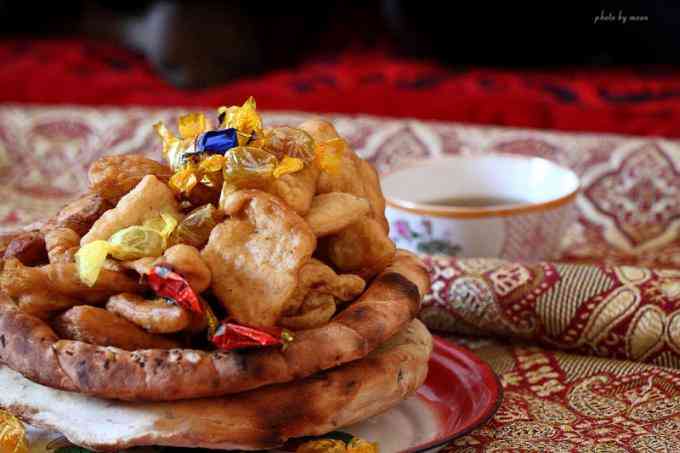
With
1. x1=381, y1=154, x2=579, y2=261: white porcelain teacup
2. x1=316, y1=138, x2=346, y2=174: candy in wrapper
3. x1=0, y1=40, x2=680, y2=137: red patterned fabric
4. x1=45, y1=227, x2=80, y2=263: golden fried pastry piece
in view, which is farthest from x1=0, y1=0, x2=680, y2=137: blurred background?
x1=45, y1=227, x2=80, y2=263: golden fried pastry piece

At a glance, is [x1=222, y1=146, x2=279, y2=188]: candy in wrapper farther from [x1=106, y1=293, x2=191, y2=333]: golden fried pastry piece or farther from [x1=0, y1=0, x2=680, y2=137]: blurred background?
[x1=0, y1=0, x2=680, y2=137]: blurred background

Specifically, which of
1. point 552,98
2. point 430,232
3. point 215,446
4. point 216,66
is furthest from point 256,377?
point 216,66

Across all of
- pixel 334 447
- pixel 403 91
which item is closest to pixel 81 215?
pixel 334 447

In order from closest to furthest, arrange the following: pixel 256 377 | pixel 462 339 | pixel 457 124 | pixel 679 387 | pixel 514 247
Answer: pixel 256 377, pixel 679 387, pixel 462 339, pixel 514 247, pixel 457 124

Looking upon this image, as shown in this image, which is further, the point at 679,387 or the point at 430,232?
the point at 430,232

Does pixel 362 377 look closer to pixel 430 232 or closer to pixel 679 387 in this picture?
pixel 679 387

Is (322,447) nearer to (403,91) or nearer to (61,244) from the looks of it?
(61,244)

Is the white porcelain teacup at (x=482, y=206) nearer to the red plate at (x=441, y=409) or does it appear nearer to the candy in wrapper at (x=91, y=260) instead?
the red plate at (x=441, y=409)
